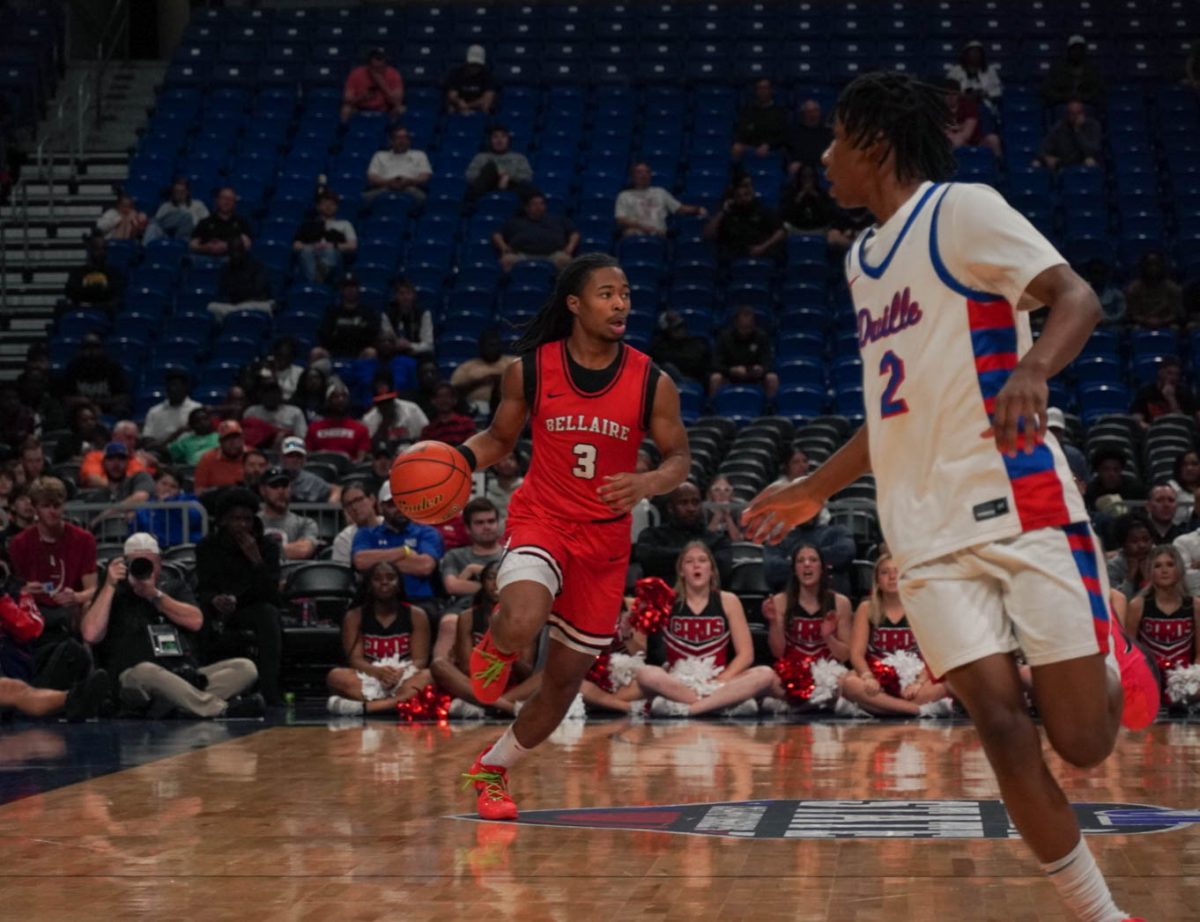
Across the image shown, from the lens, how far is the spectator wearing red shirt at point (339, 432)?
14.1 metres

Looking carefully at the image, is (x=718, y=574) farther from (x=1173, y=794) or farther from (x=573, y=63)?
(x=573, y=63)

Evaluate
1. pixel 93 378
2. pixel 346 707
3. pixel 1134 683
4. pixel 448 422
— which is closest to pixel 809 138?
pixel 448 422

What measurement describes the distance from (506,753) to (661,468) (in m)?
1.16

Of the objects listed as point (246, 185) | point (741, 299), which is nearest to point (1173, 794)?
point (741, 299)

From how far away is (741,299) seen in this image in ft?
54.3

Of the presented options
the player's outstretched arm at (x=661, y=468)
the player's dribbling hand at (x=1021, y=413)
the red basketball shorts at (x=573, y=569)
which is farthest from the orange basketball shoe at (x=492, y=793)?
the player's dribbling hand at (x=1021, y=413)

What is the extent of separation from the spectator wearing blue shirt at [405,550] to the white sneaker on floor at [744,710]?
210 cm

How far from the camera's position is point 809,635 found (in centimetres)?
1078

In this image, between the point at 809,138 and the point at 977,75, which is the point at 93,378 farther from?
the point at 977,75

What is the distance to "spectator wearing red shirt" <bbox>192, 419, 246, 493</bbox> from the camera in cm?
1312

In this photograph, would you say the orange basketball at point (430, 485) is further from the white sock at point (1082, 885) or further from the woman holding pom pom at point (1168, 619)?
the woman holding pom pom at point (1168, 619)

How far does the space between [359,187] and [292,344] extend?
12.1 ft

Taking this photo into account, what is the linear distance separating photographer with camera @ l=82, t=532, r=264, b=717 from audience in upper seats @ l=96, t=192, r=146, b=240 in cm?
818

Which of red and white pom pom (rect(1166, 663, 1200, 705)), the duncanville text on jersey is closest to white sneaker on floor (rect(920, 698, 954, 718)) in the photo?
red and white pom pom (rect(1166, 663, 1200, 705))
